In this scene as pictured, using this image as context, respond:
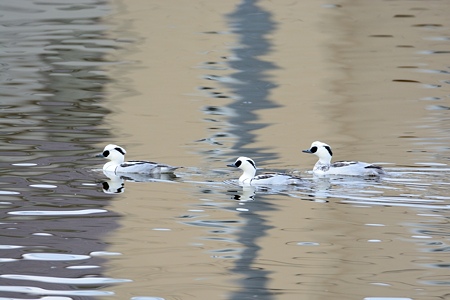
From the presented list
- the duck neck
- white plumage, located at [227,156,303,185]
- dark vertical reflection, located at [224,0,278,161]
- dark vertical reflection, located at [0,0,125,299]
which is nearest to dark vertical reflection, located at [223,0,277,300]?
dark vertical reflection, located at [224,0,278,161]

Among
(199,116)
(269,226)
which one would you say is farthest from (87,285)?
(199,116)

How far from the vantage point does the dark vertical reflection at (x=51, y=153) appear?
280 inches

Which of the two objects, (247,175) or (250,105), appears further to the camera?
(250,105)

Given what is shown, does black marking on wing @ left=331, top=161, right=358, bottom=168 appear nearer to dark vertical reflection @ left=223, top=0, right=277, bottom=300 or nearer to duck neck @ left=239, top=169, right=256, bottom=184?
duck neck @ left=239, top=169, right=256, bottom=184

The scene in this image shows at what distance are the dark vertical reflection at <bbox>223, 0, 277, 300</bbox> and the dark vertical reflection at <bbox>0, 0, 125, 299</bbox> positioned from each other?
3.22 ft

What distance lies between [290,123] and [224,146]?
65.7 inches

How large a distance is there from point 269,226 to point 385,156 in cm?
312

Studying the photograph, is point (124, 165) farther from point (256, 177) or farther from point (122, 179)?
point (256, 177)

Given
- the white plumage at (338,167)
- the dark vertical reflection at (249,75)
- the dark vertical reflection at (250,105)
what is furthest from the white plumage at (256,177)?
the dark vertical reflection at (249,75)

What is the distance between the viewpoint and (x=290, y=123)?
13.1 metres

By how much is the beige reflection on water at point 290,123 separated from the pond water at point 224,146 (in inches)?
1.0

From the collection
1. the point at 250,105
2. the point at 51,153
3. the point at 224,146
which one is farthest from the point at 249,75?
the point at 51,153

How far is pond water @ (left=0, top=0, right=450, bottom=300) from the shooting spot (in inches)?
275

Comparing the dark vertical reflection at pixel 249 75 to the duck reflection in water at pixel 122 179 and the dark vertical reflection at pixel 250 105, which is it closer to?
the dark vertical reflection at pixel 250 105
